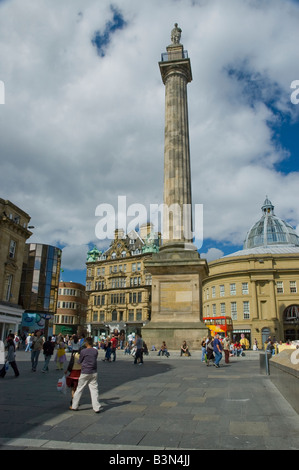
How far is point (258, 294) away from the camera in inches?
2530

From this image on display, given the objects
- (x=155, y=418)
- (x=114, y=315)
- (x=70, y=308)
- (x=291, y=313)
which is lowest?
(x=155, y=418)

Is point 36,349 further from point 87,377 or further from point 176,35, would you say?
point 176,35

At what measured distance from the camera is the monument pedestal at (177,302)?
20.8 meters

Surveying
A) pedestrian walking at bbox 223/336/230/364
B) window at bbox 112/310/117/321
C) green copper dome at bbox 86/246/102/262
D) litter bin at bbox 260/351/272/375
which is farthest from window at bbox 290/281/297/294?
litter bin at bbox 260/351/272/375

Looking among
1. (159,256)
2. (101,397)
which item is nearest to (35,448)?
(101,397)

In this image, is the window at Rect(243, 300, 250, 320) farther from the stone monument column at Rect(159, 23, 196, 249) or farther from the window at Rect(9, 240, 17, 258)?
the stone monument column at Rect(159, 23, 196, 249)

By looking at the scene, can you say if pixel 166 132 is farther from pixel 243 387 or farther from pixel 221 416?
pixel 221 416

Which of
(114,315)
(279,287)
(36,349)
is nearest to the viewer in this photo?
(36,349)

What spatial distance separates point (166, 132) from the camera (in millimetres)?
27125

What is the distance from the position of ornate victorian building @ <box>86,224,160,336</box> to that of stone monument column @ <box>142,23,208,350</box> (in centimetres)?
4427

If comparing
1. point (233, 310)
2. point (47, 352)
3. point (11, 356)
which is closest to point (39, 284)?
point (233, 310)

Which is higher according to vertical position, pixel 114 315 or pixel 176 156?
pixel 176 156

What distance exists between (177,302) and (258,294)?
4722cm
